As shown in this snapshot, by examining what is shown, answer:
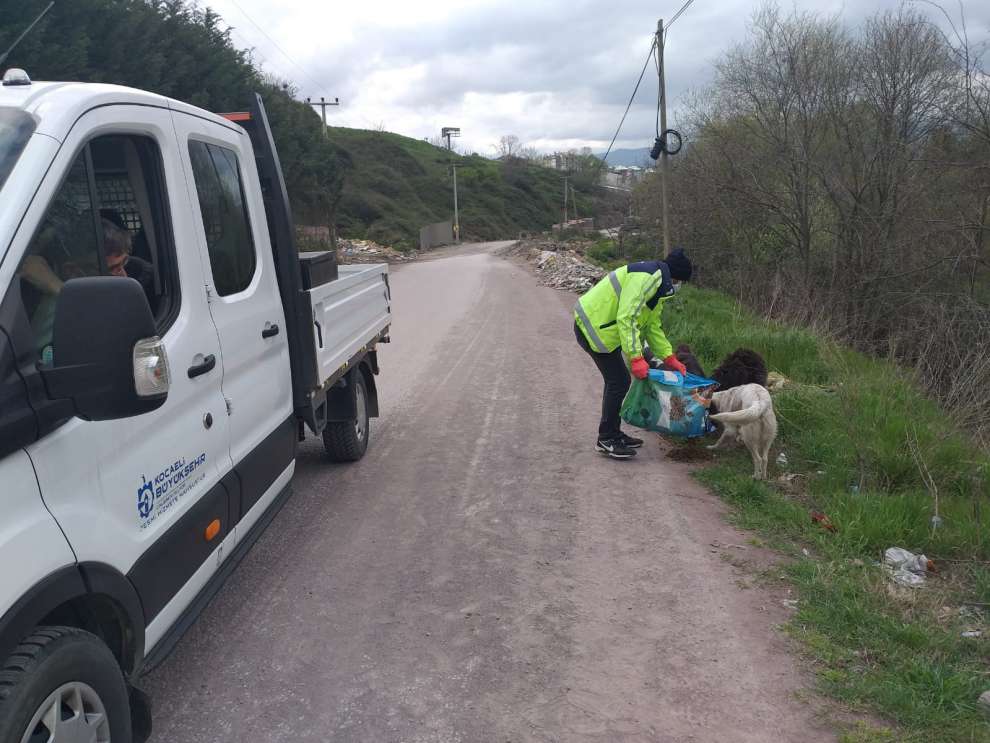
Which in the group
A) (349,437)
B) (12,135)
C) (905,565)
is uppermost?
(12,135)

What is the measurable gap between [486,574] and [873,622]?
195 centimetres

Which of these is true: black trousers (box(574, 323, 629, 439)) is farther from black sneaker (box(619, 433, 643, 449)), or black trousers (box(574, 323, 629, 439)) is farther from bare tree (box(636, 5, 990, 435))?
bare tree (box(636, 5, 990, 435))

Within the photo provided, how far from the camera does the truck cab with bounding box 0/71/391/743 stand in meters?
2.02

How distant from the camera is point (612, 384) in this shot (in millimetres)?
6473

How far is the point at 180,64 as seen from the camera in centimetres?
1786

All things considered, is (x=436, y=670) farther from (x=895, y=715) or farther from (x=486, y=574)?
(x=895, y=715)

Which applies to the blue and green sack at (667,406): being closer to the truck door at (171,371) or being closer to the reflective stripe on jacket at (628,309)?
the reflective stripe on jacket at (628,309)

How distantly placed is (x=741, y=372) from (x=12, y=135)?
216 inches

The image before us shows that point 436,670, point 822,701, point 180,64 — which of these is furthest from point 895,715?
point 180,64

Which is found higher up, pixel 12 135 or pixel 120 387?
pixel 12 135

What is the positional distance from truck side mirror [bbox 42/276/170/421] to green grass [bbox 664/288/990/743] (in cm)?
281

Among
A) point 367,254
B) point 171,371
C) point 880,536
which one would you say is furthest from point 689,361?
point 367,254

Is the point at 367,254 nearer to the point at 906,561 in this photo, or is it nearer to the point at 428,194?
Answer: the point at 906,561

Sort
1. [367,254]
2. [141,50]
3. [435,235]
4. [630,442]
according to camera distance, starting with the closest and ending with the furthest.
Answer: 1. [630,442]
2. [141,50]
3. [367,254]
4. [435,235]
